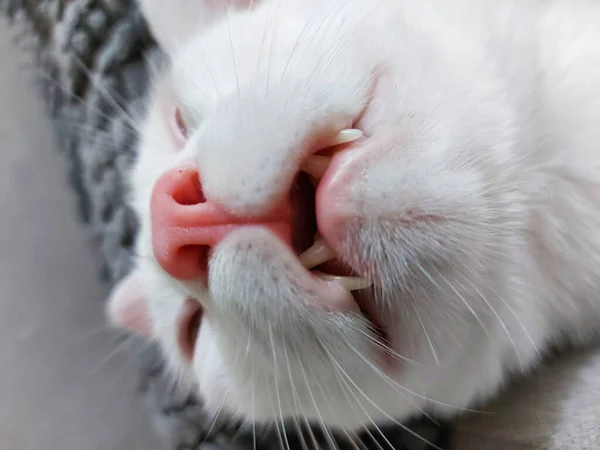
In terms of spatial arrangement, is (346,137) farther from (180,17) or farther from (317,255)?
(180,17)

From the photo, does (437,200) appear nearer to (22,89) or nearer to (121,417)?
(121,417)

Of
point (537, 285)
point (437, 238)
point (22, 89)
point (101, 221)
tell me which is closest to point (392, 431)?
point (537, 285)

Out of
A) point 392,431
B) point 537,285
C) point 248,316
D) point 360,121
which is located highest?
point 360,121

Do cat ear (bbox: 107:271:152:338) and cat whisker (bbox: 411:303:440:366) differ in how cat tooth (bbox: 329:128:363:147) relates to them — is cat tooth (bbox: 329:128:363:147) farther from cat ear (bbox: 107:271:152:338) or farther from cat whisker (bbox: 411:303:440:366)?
cat ear (bbox: 107:271:152:338)

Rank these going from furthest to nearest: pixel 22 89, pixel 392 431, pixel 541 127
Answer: pixel 22 89 < pixel 392 431 < pixel 541 127

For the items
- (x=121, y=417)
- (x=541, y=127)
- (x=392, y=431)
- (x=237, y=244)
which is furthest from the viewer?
(x=121, y=417)

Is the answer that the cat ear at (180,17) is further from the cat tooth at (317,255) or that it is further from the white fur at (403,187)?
the cat tooth at (317,255)

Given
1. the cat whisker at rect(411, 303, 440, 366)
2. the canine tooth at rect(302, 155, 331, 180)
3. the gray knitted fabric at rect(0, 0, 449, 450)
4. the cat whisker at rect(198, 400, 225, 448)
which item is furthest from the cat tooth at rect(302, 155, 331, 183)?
the gray knitted fabric at rect(0, 0, 449, 450)
